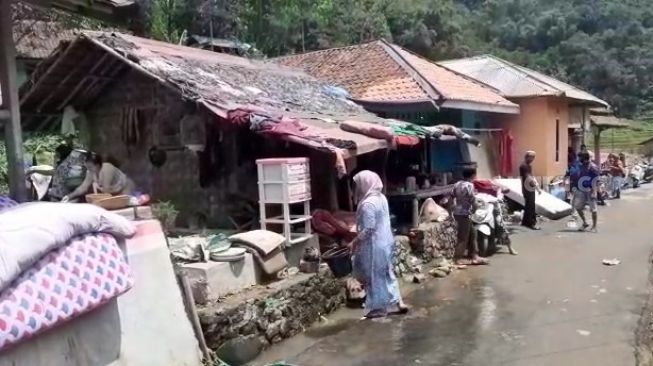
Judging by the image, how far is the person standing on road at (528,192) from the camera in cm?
1496

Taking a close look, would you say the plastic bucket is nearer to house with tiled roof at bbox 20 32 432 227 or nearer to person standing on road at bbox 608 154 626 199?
house with tiled roof at bbox 20 32 432 227

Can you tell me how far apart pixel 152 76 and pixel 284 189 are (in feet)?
8.97

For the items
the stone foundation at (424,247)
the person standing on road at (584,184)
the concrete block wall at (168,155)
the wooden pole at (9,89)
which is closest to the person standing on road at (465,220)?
the stone foundation at (424,247)

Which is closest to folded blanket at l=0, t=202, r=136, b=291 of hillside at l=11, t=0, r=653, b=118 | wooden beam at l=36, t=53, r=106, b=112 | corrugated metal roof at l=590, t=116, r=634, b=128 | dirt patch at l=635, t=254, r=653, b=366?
dirt patch at l=635, t=254, r=653, b=366

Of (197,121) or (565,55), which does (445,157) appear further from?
(565,55)

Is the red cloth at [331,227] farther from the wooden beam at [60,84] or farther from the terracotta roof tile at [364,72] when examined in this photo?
the terracotta roof tile at [364,72]

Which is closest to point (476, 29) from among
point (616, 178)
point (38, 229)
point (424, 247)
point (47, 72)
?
point (616, 178)

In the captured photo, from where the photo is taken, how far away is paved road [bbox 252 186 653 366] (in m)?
6.61

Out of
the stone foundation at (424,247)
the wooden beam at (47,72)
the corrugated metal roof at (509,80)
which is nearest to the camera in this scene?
the wooden beam at (47,72)

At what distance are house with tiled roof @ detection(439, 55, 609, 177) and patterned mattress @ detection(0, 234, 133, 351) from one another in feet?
54.7

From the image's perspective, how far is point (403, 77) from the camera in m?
15.3

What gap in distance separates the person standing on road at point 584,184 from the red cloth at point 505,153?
422cm

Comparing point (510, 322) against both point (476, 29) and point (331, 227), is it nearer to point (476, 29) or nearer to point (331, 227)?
point (331, 227)

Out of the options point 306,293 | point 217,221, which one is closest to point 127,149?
point 217,221
